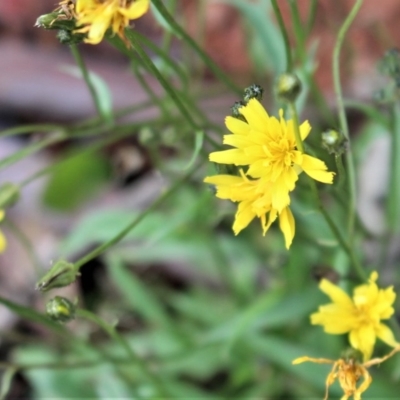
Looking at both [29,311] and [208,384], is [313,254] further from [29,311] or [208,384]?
[29,311]

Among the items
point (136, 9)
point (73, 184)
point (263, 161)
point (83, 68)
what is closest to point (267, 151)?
point (263, 161)

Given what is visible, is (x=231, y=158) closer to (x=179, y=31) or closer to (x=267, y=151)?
(x=267, y=151)

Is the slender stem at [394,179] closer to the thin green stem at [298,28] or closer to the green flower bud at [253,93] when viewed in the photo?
the thin green stem at [298,28]

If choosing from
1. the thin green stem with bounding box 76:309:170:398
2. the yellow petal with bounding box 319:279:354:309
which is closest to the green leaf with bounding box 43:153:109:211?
the thin green stem with bounding box 76:309:170:398

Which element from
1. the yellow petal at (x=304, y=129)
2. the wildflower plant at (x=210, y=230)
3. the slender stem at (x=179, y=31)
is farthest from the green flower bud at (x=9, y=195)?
the yellow petal at (x=304, y=129)

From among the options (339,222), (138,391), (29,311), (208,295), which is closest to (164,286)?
(208,295)
